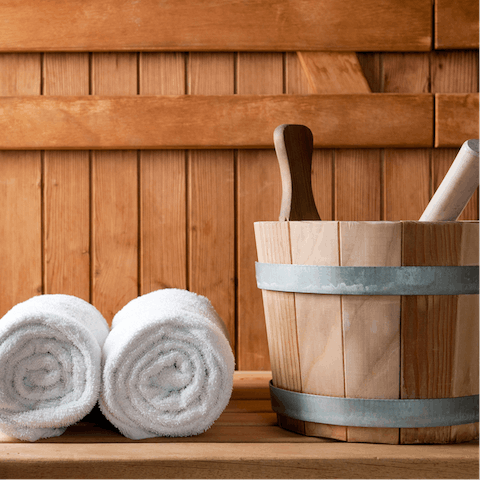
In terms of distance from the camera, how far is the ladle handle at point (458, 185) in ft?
2.57

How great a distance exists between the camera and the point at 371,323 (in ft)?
2.42

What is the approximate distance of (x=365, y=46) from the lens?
3.93 ft

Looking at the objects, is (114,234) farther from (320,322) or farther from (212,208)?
(320,322)

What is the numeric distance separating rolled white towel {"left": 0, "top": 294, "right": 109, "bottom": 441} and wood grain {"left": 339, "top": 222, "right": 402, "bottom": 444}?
38cm

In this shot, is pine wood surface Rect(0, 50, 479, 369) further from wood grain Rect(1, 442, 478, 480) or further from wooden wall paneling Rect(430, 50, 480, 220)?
wood grain Rect(1, 442, 478, 480)

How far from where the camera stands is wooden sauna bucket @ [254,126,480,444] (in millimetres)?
728

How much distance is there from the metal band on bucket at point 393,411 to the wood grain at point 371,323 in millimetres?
14

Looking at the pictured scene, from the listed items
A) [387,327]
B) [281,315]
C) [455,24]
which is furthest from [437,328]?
[455,24]

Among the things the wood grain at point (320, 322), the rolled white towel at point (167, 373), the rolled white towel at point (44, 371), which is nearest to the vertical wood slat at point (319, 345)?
the wood grain at point (320, 322)

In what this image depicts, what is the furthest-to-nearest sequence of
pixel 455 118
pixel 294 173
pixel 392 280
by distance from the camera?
1. pixel 455 118
2. pixel 294 173
3. pixel 392 280

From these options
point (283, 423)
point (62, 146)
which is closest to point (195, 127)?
point (62, 146)

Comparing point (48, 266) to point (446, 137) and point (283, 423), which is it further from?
point (446, 137)

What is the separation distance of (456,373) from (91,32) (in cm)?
105

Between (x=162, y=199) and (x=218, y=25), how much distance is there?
16.7 inches
